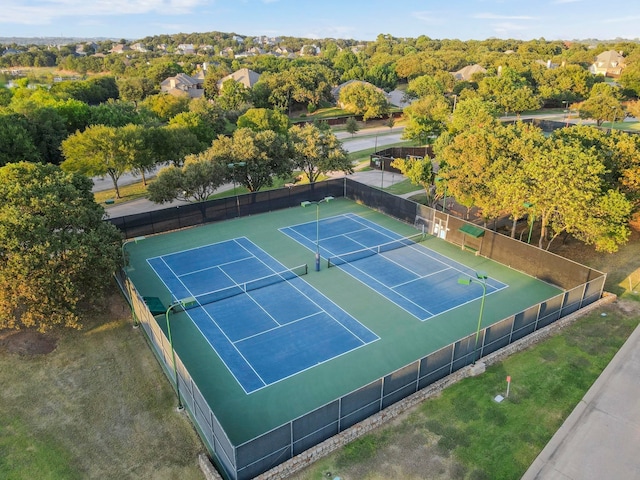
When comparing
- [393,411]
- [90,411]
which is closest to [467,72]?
[393,411]

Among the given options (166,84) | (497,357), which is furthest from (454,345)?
(166,84)

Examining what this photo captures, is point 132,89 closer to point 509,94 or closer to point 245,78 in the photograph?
point 245,78

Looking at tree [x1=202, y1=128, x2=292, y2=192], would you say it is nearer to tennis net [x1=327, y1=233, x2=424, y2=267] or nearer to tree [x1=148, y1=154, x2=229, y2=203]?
tree [x1=148, y1=154, x2=229, y2=203]

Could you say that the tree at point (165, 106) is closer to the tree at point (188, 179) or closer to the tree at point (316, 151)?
the tree at point (316, 151)

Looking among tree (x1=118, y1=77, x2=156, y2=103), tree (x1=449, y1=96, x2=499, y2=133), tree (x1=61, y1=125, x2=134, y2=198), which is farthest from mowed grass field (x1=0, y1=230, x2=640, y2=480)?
tree (x1=118, y1=77, x2=156, y2=103)

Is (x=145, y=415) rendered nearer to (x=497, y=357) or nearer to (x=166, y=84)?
(x=497, y=357)

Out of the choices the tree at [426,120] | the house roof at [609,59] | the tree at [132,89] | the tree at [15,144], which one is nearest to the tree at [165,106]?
the tree at [15,144]
